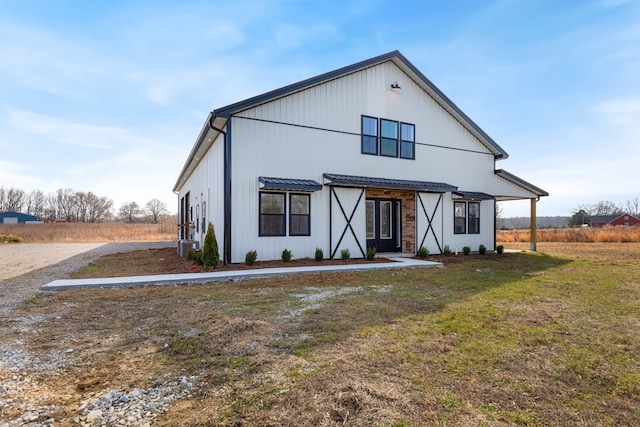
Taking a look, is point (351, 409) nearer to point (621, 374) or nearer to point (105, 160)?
point (621, 374)

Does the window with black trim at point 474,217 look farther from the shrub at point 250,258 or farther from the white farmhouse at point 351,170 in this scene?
the shrub at point 250,258

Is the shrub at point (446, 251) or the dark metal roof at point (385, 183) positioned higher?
the dark metal roof at point (385, 183)

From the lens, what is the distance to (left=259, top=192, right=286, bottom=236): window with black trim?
34.8 ft

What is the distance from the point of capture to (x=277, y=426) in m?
2.21

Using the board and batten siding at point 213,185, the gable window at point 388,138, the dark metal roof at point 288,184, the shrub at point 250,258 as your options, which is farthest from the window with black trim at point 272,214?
the gable window at point 388,138

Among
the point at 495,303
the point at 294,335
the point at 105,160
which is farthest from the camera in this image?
the point at 105,160

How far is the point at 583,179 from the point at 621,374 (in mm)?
29949

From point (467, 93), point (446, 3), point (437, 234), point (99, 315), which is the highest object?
point (446, 3)

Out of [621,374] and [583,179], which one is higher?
[583,179]

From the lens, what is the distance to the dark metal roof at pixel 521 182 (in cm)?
1559

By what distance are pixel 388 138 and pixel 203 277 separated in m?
8.37

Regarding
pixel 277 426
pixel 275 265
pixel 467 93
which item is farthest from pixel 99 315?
pixel 467 93

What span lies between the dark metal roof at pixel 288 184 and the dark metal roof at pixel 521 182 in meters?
9.52

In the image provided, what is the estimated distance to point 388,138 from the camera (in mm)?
12922
